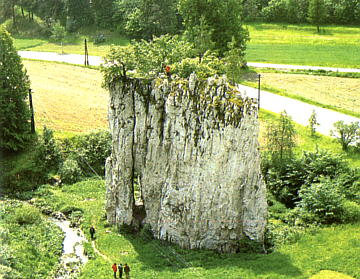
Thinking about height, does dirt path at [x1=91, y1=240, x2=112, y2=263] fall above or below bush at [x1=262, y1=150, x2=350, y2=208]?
below

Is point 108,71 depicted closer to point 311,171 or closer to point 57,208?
point 57,208

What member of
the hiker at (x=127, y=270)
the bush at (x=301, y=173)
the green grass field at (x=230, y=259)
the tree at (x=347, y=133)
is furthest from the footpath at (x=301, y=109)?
the hiker at (x=127, y=270)

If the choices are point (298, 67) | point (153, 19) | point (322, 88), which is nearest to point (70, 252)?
point (322, 88)

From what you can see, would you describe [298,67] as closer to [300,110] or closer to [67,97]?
[300,110]

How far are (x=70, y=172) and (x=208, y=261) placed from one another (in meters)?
21.4

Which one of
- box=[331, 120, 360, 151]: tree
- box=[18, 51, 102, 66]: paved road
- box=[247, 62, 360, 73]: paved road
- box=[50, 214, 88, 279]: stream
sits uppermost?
box=[18, 51, 102, 66]: paved road

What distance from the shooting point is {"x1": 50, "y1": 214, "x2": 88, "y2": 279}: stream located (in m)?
37.7

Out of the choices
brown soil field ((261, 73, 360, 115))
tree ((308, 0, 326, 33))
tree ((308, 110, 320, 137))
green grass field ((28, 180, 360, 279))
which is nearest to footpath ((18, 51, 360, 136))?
tree ((308, 110, 320, 137))

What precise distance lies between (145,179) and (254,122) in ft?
33.0

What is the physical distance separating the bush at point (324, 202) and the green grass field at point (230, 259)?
4.53 feet

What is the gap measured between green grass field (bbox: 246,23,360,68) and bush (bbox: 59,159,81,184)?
155ft

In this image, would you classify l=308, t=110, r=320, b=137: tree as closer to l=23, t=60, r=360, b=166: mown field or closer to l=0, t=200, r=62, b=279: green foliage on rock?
l=23, t=60, r=360, b=166: mown field

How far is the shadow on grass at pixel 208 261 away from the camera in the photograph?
34.5 m

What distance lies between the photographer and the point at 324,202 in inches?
1661
